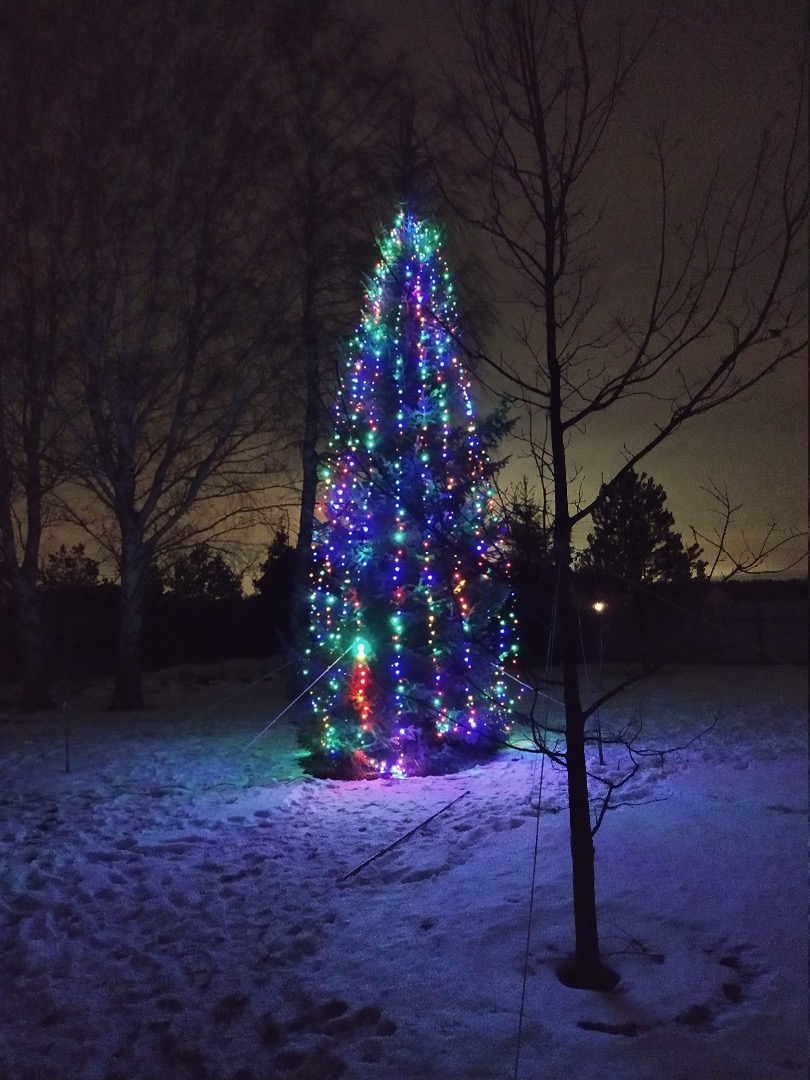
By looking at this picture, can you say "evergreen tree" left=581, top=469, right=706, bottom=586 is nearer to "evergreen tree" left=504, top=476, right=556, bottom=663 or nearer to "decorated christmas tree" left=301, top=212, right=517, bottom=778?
"evergreen tree" left=504, top=476, right=556, bottom=663

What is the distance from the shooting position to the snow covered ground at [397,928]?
10.8ft

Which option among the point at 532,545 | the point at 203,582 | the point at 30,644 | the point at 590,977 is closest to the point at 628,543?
the point at 532,545

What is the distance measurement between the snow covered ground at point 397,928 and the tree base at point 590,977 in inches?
2.5

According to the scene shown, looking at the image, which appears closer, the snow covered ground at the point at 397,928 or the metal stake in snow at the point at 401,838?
the snow covered ground at the point at 397,928

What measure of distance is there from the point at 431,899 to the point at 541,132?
413cm

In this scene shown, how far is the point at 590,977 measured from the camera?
3730mm

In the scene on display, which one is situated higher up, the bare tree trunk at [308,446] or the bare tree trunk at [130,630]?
the bare tree trunk at [308,446]

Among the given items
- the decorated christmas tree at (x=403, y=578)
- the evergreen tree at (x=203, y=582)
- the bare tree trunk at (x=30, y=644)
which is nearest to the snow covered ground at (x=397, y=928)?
the decorated christmas tree at (x=403, y=578)

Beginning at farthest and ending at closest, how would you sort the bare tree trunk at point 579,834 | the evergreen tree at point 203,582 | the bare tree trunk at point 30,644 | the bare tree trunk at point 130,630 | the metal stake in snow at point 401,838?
the evergreen tree at point 203,582
the bare tree trunk at point 30,644
the bare tree trunk at point 130,630
the metal stake in snow at point 401,838
the bare tree trunk at point 579,834

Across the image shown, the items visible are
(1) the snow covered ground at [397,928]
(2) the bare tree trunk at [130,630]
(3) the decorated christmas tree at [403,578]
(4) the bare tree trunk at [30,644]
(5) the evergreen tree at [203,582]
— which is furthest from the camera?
(5) the evergreen tree at [203,582]

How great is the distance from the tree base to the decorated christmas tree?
4534 millimetres

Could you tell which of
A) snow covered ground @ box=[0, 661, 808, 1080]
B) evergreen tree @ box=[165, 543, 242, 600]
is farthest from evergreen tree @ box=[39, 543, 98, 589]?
snow covered ground @ box=[0, 661, 808, 1080]

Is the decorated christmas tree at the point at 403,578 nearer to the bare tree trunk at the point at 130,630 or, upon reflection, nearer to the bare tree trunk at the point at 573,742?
the bare tree trunk at the point at 573,742

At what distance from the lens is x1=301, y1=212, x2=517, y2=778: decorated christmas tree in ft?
27.6
